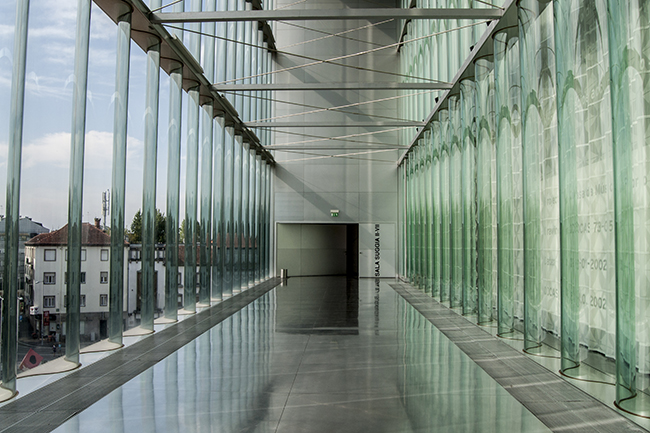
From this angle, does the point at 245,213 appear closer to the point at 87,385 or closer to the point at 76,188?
the point at 76,188

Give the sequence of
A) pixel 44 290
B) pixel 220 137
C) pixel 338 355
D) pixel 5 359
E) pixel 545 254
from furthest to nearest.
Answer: pixel 220 137 → pixel 545 254 → pixel 338 355 → pixel 44 290 → pixel 5 359

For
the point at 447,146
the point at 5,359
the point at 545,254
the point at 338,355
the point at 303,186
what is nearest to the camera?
the point at 5,359

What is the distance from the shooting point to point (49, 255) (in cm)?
682

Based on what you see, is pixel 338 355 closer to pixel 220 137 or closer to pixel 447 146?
pixel 447 146

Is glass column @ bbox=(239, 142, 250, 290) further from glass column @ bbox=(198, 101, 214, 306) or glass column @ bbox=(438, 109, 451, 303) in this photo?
glass column @ bbox=(438, 109, 451, 303)

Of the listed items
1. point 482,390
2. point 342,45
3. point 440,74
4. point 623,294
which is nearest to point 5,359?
point 482,390

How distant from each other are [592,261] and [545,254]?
1.41 metres

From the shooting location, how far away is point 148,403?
5.19 meters

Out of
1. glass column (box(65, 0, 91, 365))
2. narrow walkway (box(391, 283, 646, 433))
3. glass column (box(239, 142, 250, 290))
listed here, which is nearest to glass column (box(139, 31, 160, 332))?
glass column (box(65, 0, 91, 365))

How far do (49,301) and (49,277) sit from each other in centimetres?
29

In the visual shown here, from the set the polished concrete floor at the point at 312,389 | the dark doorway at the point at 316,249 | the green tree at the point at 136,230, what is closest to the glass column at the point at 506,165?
the polished concrete floor at the point at 312,389

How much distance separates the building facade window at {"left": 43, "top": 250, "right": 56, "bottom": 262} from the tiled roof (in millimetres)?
96

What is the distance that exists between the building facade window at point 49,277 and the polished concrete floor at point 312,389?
1.64 m

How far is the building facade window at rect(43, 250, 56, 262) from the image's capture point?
22.1ft
